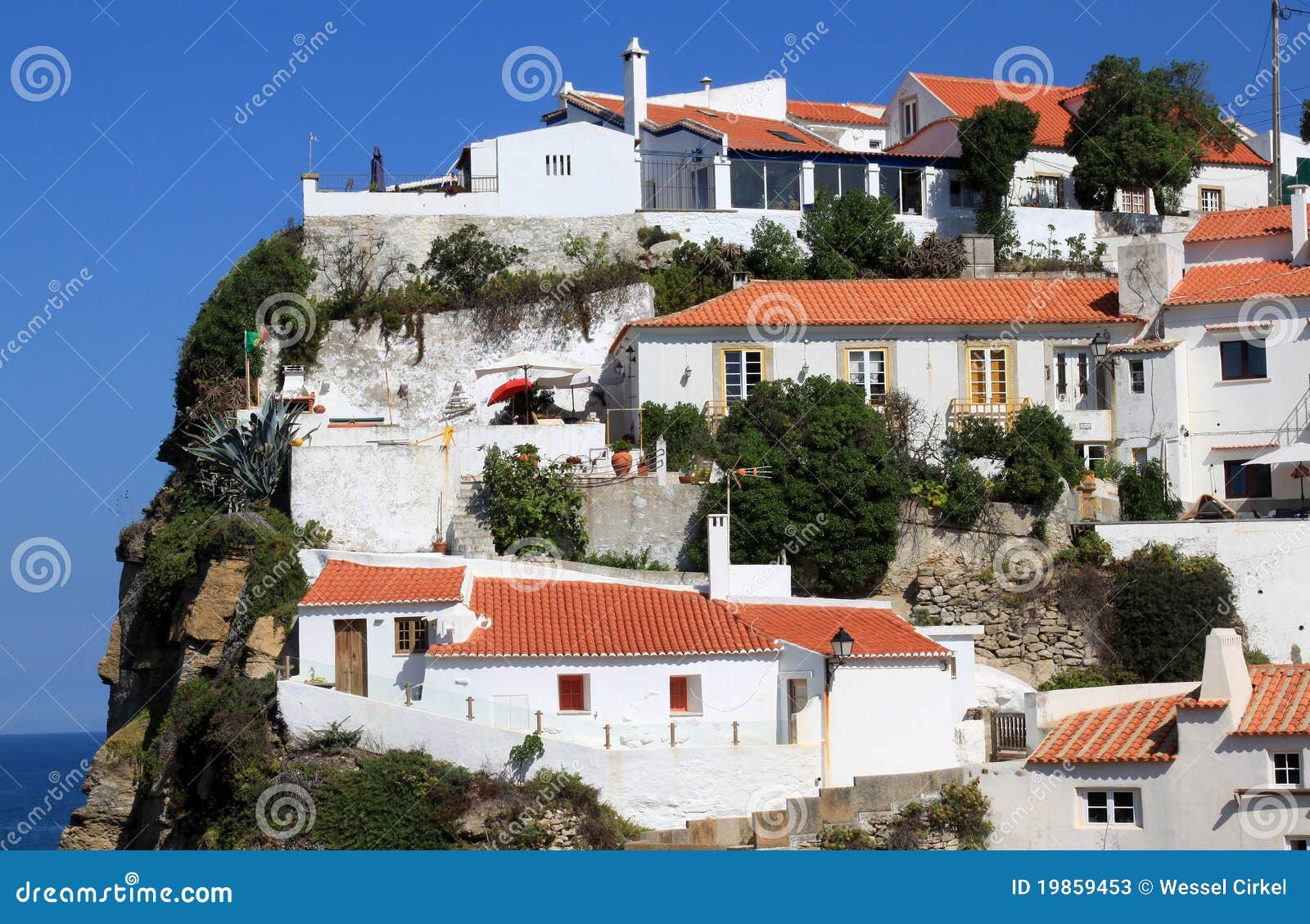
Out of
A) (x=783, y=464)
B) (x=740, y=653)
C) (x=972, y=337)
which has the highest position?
(x=972, y=337)

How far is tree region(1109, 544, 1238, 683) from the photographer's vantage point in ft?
116

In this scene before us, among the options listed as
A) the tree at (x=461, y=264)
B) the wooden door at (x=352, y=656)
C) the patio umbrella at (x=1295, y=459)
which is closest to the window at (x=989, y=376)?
the patio umbrella at (x=1295, y=459)

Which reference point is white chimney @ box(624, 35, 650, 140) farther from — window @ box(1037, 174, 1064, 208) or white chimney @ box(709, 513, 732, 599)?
white chimney @ box(709, 513, 732, 599)

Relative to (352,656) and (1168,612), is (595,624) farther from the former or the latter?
(1168,612)

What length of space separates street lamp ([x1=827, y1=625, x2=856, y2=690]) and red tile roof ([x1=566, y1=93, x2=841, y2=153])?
70.7ft

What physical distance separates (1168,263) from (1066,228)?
9.69 metres

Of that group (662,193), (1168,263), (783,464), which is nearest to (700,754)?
(783,464)

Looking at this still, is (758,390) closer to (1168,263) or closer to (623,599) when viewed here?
(623,599)

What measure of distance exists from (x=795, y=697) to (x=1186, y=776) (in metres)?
7.20

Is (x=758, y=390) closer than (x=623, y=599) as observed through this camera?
No

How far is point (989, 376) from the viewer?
41312 mm

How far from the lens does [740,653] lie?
31250mm

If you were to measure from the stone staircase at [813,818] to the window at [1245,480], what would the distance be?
14180 mm

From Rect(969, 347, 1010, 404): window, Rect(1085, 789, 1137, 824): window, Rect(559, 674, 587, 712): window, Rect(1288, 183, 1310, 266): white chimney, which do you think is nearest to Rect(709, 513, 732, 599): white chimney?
Rect(559, 674, 587, 712): window
